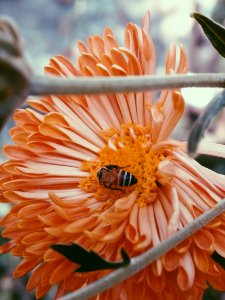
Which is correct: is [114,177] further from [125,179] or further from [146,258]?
[146,258]

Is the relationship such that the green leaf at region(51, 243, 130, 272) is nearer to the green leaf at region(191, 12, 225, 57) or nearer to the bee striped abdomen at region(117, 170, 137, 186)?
the bee striped abdomen at region(117, 170, 137, 186)

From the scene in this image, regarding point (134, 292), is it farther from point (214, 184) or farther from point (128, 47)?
point (128, 47)

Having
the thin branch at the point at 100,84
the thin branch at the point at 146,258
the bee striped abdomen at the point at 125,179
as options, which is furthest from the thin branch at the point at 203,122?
the bee striped abdomen at the point at 125,179

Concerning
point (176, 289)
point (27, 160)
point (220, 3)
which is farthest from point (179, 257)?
point (220, 3)

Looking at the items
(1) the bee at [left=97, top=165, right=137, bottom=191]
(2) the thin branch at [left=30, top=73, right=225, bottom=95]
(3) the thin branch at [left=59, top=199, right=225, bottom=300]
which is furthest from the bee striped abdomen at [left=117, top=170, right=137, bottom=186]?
(2) the thin branch at [left=30, top=73, right=225, bottom=95]

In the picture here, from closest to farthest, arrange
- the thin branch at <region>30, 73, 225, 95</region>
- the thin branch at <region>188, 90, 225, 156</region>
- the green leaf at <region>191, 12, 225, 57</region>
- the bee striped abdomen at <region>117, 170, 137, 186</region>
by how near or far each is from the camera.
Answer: the thin branch at <region>30, 73, 225, 95</region>, the thin branch at <region>188, 90, 225, 156</region>, the green leaf at <region>191, 12, 225, 57</region>, the bee striped abdomen at <region>117, 170, 137, 186</region>

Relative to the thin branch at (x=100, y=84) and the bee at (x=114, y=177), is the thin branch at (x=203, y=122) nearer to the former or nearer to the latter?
the thin branch at (x=100, y=84)

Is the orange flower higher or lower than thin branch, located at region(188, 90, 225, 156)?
lower
